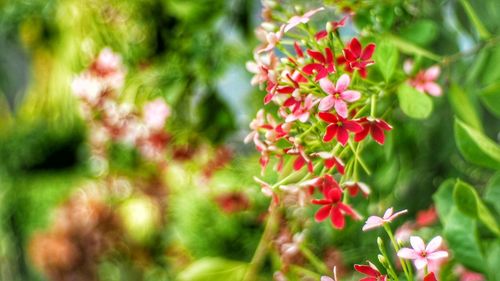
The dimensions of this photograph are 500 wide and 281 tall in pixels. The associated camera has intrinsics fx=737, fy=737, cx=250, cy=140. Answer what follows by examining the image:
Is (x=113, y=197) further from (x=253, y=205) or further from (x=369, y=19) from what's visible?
(x=369, y=19)

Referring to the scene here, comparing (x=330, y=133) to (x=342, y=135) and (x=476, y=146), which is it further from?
(x=476, y=146)

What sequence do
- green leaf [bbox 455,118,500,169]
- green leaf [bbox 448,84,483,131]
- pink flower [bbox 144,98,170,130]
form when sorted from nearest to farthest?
green leaf [bbox 455,118,500,169], green leaf [bbox 448,84,483,131], pink flower [bbox 144,98,170,130]

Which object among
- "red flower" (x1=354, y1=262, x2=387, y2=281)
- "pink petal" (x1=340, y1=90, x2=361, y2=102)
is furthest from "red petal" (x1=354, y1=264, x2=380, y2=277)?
"pink petal" (x1=340, y1=90, x2=361, y2=102)

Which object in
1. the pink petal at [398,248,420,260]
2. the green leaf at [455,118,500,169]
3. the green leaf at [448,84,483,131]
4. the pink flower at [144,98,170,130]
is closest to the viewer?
the pink petal at [398,248,420,260]

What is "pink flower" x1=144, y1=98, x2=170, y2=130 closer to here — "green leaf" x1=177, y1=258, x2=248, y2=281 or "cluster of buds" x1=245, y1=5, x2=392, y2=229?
"green leaf" x1=177, y1=258, x2=248, y2=281

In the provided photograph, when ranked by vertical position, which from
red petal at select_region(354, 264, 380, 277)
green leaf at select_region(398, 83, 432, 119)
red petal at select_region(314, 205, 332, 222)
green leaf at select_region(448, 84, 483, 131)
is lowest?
green leaf at select_region(448, 84, 483, 131)

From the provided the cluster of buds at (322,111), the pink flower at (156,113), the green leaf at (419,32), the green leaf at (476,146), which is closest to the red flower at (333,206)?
the cluster of buds at (322,111)

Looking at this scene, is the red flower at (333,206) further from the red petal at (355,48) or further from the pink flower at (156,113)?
the pink flower at (156,113)

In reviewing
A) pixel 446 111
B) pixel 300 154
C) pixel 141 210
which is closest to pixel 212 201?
pixel 446 111

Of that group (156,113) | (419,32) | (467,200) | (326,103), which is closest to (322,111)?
(326,103)
